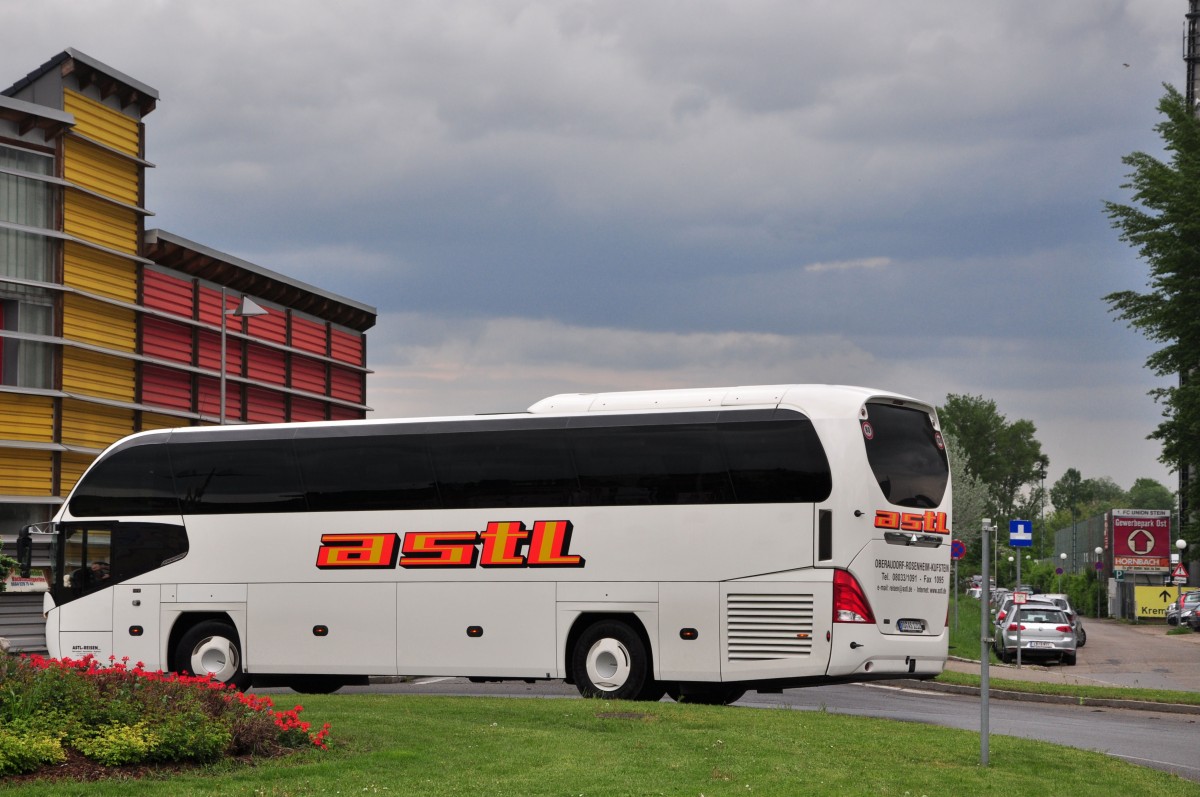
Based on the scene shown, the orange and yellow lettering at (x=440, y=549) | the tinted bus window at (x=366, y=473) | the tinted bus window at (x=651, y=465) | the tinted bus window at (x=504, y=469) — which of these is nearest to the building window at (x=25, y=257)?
the tinted bus window at (x=366, y=473)

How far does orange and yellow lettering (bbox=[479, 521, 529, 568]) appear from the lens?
18.6 m

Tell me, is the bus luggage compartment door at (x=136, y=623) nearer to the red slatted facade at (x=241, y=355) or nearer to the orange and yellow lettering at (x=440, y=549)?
the orange and yellow lettering at (x=440, y=549)

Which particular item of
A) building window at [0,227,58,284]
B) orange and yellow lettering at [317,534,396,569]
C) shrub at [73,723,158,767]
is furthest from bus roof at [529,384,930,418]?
building window at [0,227,58,284]

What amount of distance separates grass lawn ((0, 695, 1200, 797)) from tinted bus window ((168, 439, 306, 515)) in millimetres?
4649

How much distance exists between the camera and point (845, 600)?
668 inches

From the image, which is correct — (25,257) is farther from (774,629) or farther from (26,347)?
(774,629)

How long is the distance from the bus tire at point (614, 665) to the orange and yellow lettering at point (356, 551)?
2.91m

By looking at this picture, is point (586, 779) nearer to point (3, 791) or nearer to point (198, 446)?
point (3, 791)

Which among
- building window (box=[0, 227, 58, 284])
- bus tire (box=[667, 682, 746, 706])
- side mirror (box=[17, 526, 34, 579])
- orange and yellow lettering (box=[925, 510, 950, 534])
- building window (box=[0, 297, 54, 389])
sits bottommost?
bus tire (box=[667, 682, 746, 706])

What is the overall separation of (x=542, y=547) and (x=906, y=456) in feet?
15.1

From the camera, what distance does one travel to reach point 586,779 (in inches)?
421

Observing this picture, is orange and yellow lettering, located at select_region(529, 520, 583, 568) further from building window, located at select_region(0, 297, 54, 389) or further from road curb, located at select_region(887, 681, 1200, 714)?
building window, located at select_region(0, 297, 54, 389)

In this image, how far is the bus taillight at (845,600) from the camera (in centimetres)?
1695

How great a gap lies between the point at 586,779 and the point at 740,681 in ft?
23.9
